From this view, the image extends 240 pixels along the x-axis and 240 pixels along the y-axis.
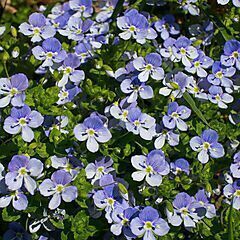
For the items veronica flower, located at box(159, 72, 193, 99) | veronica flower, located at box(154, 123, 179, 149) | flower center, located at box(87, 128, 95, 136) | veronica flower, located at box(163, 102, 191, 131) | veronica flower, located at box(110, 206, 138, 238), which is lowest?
veronica flower, located at box(110, 206, 138, 238)

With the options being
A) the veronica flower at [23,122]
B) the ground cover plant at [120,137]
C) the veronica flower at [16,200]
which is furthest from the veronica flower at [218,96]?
the veronica flower at [16,200]

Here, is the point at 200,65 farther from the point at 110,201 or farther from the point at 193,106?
the point at 110,201

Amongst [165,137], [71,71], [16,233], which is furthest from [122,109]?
[16,233]

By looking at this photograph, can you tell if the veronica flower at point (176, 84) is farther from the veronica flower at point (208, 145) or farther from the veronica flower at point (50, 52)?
the veronica flower at point (50, 52)

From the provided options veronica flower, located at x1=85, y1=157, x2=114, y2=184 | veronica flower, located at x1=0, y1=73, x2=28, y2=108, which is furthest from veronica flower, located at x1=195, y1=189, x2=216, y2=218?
veronica flower, located at x1=0, y1=73, x2=28, y2=108

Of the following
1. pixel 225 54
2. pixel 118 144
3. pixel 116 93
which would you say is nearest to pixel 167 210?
pixel 118 144

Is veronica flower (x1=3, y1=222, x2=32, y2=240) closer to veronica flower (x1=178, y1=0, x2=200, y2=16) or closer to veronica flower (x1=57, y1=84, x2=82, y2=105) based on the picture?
veronica flower (x1=57, y1=84, x2=82, y2=105)

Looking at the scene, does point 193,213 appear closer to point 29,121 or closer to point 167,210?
point 167,210
